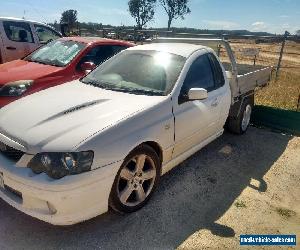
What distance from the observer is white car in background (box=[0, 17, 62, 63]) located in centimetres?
880

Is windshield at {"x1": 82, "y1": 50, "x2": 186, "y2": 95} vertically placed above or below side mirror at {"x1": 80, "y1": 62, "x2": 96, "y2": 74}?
above

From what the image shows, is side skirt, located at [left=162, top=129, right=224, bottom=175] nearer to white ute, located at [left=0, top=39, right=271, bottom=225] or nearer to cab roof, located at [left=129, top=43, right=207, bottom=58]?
white ute, located at [left=0, top=39, right=271, bottom=225]

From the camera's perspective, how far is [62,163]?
9.68 feet

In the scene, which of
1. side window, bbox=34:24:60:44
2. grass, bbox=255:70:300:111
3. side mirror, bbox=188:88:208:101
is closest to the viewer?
side mirror, bbox=188:88:208:101

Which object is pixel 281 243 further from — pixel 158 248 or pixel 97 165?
pixel 97 165

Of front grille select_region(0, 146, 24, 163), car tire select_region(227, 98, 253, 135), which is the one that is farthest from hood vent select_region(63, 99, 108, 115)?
car tire select_region(227, 98, 253, 135)

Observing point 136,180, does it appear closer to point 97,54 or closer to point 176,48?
point 176,48

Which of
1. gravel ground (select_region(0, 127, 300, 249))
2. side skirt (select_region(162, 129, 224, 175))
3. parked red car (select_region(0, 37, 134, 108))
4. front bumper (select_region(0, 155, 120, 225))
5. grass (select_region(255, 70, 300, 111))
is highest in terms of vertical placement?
parked red car (select_region(0, 37, 134, 108))

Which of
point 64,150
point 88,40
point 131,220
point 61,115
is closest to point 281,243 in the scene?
point 131,220

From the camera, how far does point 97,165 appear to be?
3.01 metres

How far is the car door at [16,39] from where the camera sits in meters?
8.83

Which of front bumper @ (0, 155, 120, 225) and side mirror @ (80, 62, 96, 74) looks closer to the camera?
front bumper @ (0, 155, 120, 225)

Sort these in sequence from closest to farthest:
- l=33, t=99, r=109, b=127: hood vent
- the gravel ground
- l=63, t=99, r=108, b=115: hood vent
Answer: the gravel ground < l=33, t=99, r=109, b=127: hood vent < l=63, t=99, r=108, b=115: hood vent

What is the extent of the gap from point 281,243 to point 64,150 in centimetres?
233
